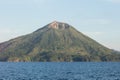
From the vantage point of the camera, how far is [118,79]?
116 m

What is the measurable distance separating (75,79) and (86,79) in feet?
12.6

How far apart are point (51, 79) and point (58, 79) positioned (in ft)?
7.89

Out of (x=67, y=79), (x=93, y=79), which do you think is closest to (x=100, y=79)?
(x=93, y=79)

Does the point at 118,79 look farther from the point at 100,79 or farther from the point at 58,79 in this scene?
the point at 58,79

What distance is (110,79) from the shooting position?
117875 millimetres

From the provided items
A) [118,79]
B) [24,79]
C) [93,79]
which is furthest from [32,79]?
[118,79]

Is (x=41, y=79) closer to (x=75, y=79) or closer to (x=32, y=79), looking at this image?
(x=32, y=79)

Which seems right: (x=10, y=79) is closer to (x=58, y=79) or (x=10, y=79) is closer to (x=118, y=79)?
(x=58, y=79)

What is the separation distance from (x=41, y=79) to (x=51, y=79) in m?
3.55

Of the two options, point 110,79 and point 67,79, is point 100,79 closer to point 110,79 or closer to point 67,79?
point 110,79

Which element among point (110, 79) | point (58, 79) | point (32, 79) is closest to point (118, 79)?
point (110, 79)

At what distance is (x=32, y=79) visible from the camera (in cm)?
12194

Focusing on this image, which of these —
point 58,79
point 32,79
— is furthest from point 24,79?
point 58,79

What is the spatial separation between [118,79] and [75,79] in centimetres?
1442
